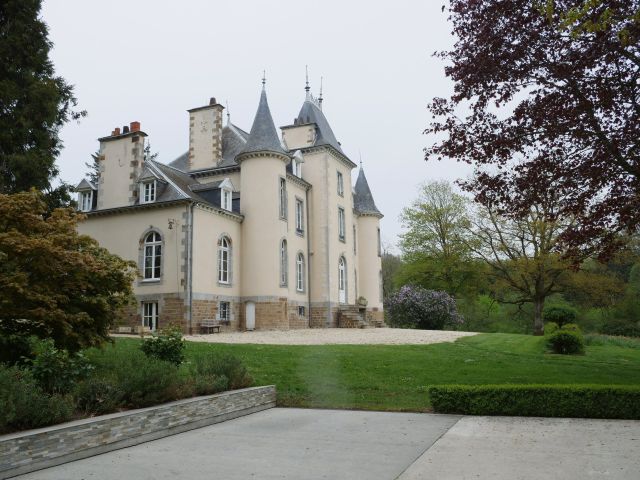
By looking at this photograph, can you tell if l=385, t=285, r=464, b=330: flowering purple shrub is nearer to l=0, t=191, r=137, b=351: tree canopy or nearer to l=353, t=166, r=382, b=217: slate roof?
l=353, t=166, r=382, b=217: slate roof

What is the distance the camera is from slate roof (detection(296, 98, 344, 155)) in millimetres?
31672

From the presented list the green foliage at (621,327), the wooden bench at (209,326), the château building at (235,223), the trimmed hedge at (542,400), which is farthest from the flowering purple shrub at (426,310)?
the trimmed hedge at (542,400)

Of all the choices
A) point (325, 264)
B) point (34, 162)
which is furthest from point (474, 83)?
point (325, 264)

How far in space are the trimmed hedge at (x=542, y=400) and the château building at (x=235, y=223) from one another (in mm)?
15500

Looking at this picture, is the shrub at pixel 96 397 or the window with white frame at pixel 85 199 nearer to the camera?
the shrub at pixel 96 397

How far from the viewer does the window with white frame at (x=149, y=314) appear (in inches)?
934

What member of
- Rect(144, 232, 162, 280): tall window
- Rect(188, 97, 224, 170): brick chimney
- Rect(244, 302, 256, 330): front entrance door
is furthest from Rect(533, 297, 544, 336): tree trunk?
Rect(144, 232, 162, 280): tall window

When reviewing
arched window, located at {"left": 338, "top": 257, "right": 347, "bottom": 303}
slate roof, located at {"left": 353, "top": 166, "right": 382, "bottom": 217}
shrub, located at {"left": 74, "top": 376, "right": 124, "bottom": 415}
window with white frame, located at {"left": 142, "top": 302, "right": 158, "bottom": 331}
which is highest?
slate roof, located at {"left": 353, "top": 166, "right": 382, "bottom": 217}

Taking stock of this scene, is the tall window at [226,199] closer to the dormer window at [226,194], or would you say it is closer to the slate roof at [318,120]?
the dormer window at [226,194]

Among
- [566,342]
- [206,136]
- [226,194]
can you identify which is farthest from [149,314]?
[566,342]

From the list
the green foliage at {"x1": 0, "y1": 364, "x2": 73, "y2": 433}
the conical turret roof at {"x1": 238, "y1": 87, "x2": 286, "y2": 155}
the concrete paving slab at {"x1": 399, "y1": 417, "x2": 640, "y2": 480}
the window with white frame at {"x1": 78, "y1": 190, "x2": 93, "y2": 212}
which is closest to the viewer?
the concrete paving slab at {"x1": 399, "y1": 417, "x2": 640, "y2": 480}

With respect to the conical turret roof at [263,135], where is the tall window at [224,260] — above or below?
below

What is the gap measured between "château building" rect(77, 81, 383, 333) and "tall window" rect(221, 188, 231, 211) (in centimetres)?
5

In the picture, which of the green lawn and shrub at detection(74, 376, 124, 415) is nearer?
shrub at detection(74, 376, 124, 415)
